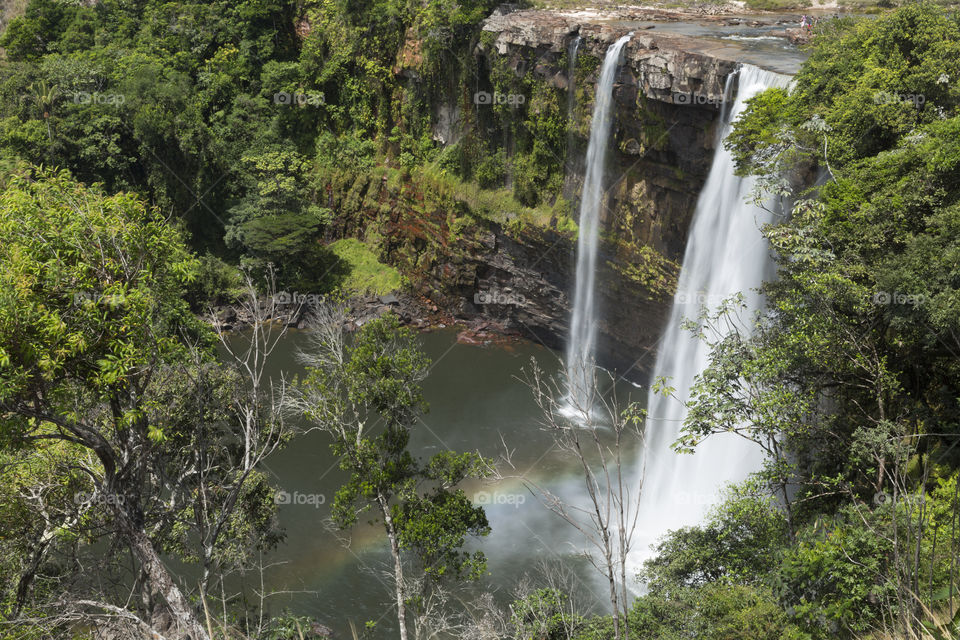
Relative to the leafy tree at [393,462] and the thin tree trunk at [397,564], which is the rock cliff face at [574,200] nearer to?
the leafy tree at [393,462]

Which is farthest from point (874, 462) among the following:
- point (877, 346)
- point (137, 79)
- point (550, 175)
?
point (137, 79)

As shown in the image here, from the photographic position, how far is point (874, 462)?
1230 centimetres

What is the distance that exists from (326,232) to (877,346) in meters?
30.2

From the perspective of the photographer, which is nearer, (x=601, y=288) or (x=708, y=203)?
(x=708, y=203)

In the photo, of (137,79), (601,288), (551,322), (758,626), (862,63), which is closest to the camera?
(758,626)

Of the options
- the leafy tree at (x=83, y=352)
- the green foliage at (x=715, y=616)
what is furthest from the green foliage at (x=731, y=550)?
the leafy tree at (x=83, y=352)

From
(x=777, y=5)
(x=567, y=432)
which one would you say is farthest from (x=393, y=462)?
(x=777, y=5)

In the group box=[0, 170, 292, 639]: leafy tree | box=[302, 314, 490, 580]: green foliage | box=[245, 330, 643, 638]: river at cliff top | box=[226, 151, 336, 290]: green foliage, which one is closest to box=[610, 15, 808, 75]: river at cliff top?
box=[245, 330, 643, 638]: river at cliff top

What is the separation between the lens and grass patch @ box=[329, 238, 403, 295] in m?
35.9

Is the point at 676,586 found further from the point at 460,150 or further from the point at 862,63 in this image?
the point at 460,150

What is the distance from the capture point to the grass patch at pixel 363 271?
35.9 m

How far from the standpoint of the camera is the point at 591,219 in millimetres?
28859

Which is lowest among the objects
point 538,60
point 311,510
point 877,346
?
point 311,510

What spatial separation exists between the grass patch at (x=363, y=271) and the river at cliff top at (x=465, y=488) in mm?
4698
